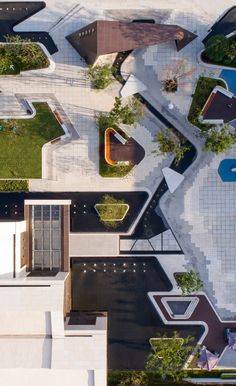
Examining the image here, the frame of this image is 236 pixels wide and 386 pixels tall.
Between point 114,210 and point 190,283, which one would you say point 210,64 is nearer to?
point 114,210

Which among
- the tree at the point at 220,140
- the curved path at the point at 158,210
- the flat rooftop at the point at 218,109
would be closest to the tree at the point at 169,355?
the curved path at the point at 158,210

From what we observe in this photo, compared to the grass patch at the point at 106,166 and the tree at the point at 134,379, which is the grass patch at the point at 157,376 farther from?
the grass patch at the point at 106,166

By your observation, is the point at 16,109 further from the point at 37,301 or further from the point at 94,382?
the point at 94,382

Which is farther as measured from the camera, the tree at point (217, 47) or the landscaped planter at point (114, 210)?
the landscaped planter at point (114, 210)

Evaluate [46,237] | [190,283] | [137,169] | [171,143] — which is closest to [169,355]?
[190,283]

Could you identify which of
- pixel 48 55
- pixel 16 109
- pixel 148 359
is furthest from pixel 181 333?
pixel 48 55
